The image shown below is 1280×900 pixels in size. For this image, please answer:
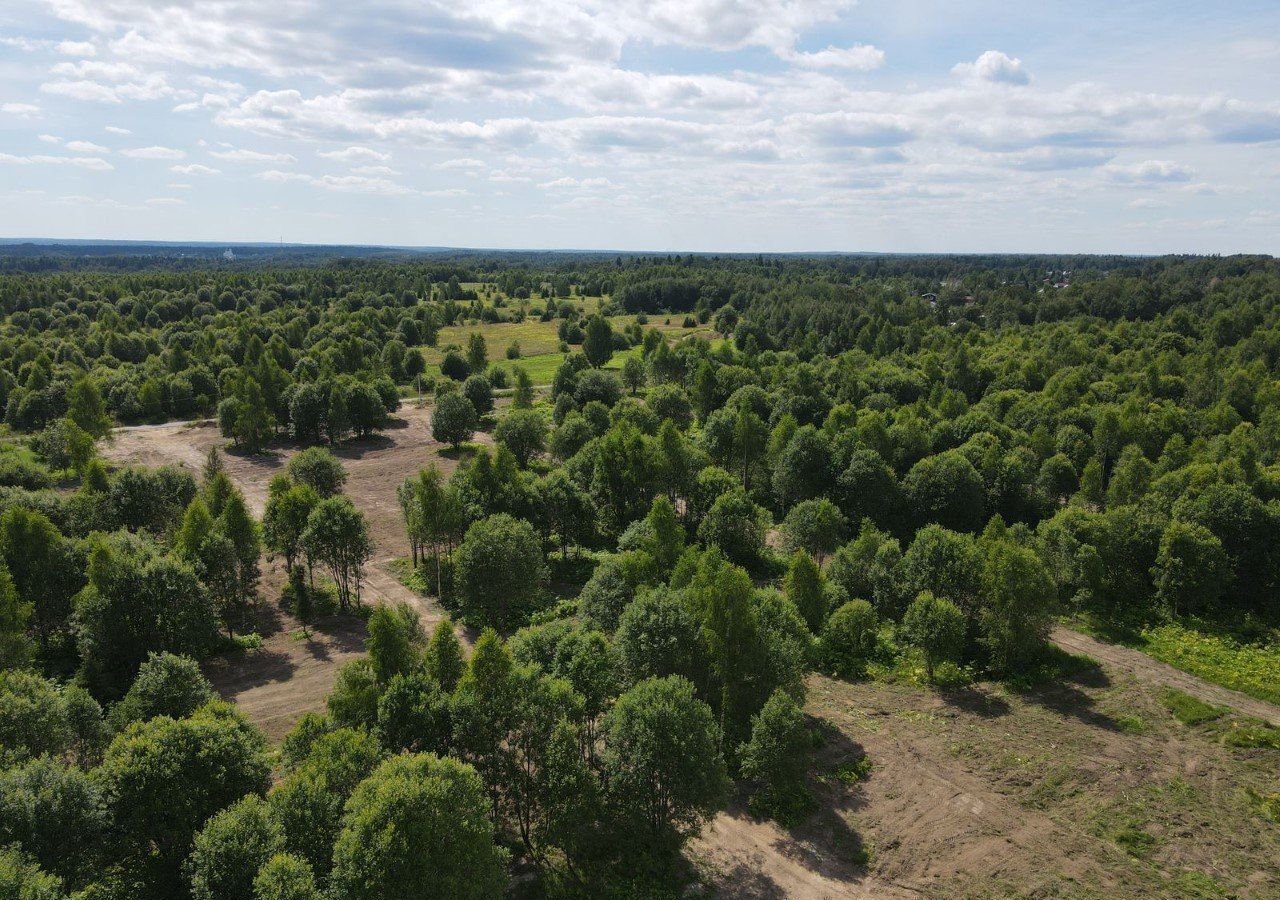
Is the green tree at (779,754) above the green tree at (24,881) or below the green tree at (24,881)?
below

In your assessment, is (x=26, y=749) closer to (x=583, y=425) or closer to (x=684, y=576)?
(x=684, y=576)

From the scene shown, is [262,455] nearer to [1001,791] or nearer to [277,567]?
[277,567]

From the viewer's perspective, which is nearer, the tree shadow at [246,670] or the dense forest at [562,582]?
the dense forest at [562,582]

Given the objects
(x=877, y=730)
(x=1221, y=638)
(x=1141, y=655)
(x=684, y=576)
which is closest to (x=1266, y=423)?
(x=1221, y=638)

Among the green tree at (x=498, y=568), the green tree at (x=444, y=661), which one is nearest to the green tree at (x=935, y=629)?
Result: the green tree at (x=498, y=568)

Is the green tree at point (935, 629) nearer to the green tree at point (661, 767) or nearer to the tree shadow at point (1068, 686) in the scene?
the tree shadow at point (1068, 686)

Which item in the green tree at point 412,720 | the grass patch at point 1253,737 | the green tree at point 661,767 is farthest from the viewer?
the grass patch at point 1253,737
